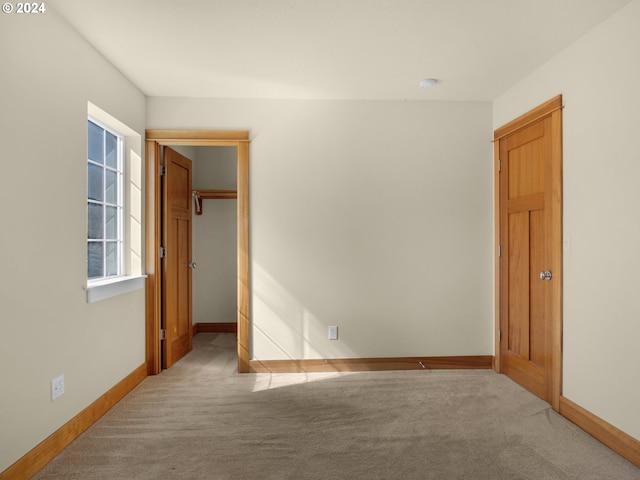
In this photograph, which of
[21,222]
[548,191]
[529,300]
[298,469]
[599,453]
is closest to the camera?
[21,222]

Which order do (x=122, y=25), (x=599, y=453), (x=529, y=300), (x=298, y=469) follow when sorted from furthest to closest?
(x=529, y=300) < (x=122, y=25) < (x=599, y=453) < (x=298, y=469)

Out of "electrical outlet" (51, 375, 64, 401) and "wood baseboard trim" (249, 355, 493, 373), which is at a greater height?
"electrical outlet" (51, 375, 64, 401)

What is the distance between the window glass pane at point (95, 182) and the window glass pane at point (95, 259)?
34 centimetres

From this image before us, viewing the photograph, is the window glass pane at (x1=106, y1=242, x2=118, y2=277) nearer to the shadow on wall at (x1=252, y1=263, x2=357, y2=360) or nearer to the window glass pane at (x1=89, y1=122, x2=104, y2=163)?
the window glass pane at (x1=89, y1=122, x2=104, y2=163)

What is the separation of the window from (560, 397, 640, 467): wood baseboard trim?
3.35 meters

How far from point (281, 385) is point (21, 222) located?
2176mm

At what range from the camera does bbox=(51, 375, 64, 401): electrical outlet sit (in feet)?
7.28

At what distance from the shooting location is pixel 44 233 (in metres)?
2.15

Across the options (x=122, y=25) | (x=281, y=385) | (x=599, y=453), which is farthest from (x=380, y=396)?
(x=122, y=25)

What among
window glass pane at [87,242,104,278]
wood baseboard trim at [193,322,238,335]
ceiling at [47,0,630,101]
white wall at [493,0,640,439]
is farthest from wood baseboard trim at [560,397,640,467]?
wood baseboard trim at [193,322,238,335]

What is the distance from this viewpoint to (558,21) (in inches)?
93.3

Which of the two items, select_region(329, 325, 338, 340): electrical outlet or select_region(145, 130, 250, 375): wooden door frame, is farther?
select_region(329, 325, 338, 340): electrical outlet

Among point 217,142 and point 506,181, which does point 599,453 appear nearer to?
point 506,181

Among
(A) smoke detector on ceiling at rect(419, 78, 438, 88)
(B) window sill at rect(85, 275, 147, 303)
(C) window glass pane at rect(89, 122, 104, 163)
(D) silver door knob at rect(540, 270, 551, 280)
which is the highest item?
(A) smoke detector on ceiling at rect(419, 78, 438, 88)
